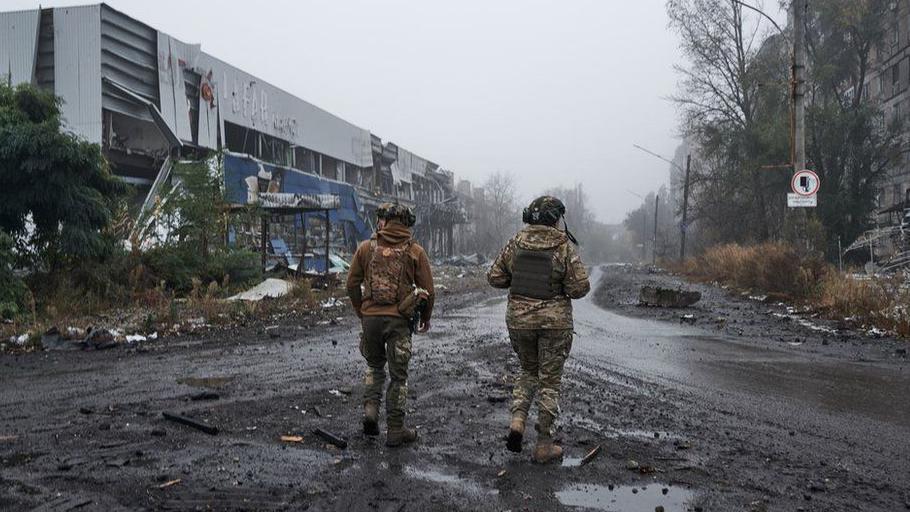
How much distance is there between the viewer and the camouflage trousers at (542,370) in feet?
16.4

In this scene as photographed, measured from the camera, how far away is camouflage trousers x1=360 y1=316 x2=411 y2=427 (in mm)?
5273

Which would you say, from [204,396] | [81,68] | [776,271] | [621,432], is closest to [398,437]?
[621,432]

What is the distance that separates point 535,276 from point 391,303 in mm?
1158

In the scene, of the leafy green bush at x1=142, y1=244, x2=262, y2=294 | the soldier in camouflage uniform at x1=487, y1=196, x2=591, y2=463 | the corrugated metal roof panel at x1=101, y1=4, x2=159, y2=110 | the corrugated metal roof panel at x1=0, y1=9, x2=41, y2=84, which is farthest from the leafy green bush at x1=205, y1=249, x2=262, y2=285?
the soldier in camouflage uniform at x1=487, y1=196, x2=591, y2=463

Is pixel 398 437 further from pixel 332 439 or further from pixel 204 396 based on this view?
pixel 204 396

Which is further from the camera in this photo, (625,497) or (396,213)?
(396,213)

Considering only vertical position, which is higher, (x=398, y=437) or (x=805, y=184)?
(x=805, y=184)

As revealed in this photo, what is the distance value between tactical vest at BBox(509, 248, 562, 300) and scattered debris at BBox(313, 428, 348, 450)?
69.7 inches

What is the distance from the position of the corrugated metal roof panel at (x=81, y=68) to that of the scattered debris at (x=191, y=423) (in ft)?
73.8

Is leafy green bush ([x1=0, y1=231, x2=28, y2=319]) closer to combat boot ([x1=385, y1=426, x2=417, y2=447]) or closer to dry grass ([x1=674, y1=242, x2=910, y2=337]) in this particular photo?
combat boot ([x1=385, y1=426, x2=417, y2=447])

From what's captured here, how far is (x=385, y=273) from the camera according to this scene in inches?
212

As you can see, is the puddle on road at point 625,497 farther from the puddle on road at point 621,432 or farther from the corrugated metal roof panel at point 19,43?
the corrugated metal roof panel at point 19,43

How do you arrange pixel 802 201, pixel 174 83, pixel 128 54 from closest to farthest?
pixel 802 201 → pixel 128 54 → pixel 174 83

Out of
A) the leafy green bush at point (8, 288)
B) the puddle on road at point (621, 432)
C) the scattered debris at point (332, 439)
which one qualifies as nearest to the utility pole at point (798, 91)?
the puddle on road at point (621, 432)
